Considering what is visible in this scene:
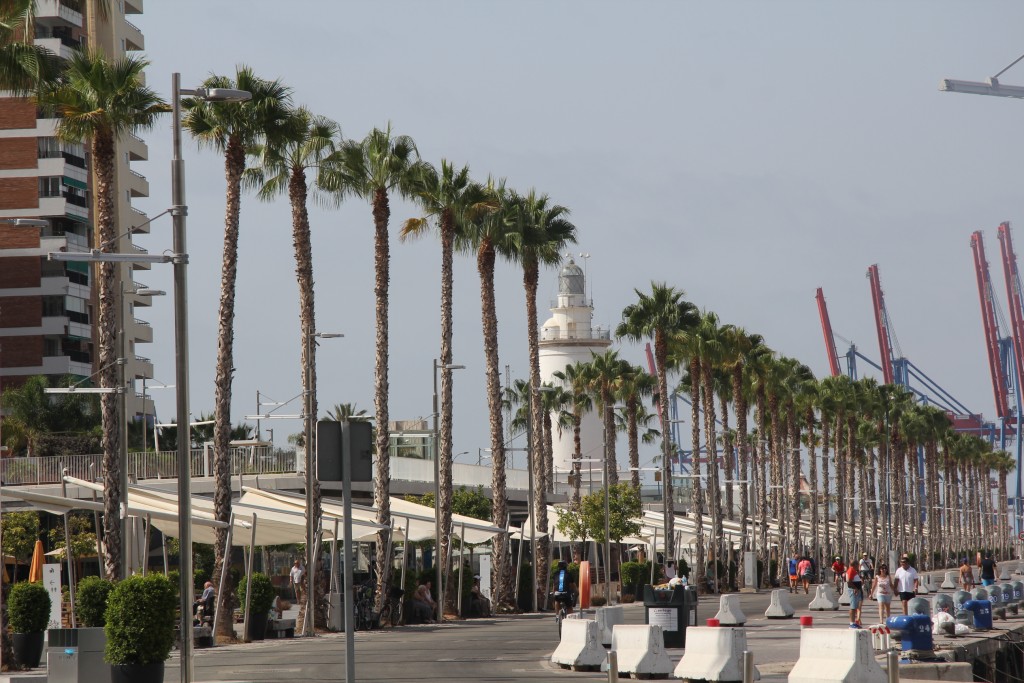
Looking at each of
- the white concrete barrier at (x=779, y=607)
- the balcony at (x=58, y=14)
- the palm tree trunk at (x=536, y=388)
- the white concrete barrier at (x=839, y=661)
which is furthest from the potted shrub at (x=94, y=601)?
the balcony at (x=58, y=14)

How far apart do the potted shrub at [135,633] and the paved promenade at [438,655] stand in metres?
2.05

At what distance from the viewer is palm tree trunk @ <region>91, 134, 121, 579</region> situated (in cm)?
3019

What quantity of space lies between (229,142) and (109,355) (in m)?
7.13

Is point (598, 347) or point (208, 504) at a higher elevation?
point (598, 347)

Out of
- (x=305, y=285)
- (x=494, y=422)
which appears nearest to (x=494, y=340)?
(x=494, y=422)

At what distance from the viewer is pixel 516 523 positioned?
83.1 metres

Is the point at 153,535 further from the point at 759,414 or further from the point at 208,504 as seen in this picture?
the point at 759,414

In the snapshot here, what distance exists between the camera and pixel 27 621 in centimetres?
2575

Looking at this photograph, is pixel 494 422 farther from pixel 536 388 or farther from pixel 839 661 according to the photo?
pixel 839 661

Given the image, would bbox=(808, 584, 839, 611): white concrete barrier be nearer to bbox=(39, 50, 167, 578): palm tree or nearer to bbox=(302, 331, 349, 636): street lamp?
bbox=(302, 331, 349, 636): street lamp

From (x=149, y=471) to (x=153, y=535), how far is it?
→ 870 centimetres

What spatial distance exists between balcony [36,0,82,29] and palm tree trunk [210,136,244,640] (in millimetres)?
51070

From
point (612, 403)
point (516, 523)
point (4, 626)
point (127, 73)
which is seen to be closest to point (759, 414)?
point (612, 403)

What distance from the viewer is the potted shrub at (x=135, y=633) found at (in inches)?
722
